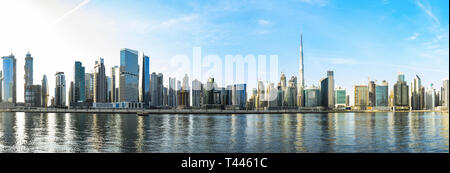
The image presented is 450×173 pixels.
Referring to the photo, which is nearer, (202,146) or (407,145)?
(202,146)

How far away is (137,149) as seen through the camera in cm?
4503

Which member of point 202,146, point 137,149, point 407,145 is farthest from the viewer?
point 407,145
